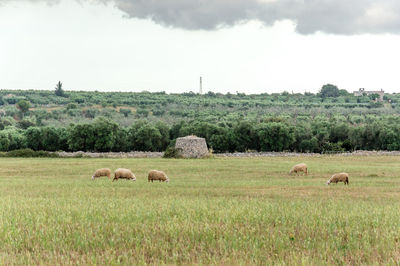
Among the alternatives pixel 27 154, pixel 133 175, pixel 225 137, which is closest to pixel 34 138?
pixel 27 154

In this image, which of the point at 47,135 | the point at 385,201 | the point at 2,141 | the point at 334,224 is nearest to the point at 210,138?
the point at 47,135

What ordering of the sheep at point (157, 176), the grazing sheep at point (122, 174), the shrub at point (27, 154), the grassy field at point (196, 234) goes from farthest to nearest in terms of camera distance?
the shrub at point (27, 154) < the grazing sheep at point (122, 174) < the sheep at point (157, 176) < the grassy field at point (196, 234)

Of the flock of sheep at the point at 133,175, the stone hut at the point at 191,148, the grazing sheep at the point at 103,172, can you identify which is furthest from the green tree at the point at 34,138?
the flock of sheep at the point at 133,175

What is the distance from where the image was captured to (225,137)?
105938 mm

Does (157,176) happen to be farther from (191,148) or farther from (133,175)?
(191,148)

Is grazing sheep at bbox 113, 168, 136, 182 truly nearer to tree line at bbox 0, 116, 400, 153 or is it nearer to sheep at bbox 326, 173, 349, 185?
sheep at bbox 326, 173, 349, 185

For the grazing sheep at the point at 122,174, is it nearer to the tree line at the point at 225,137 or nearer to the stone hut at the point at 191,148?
the stone hut at the point at 191,148

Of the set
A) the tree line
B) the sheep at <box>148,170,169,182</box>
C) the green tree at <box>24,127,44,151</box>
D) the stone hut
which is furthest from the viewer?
the green tree at <box>24,127,44,151</box>

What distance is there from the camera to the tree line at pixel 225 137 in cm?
10194

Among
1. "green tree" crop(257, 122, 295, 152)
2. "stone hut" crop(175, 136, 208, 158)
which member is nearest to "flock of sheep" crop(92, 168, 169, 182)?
"stone hut" crop(175, 136, 208, 158)

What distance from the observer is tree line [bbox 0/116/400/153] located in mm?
101938

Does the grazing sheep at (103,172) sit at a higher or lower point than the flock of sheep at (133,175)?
lower

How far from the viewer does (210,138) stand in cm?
10812

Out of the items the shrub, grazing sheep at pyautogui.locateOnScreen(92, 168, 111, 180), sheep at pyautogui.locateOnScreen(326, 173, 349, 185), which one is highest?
sheep at pyautogui.locateOnScreen(326, 173, 349, 185)
